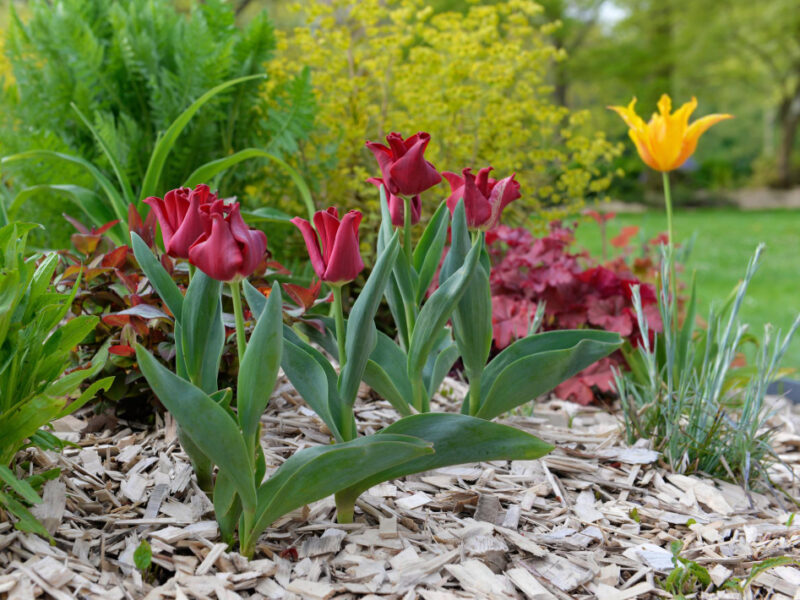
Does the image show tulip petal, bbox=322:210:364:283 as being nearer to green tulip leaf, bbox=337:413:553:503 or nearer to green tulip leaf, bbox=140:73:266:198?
green tulip leaf, bbox=337:413:553:503

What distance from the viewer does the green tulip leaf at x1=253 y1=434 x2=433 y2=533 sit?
1.14 meters

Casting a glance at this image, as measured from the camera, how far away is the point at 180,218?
44.4 inches

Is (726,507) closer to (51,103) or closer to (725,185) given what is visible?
(51,103)

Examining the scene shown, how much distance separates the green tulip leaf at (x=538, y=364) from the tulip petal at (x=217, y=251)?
2.16 ft

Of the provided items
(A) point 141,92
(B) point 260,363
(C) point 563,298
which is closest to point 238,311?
(B) point 260,363

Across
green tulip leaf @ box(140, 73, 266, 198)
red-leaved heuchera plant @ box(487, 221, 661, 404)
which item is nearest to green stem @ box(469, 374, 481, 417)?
red-leaved heuchera plant @ box(487, 221, 661, 404)

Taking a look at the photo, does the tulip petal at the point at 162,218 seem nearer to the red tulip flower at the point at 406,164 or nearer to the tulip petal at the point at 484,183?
the red tulip flower at the point at 406,164

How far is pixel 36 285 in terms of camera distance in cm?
135

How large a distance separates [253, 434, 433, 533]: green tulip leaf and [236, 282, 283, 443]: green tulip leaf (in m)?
0.12

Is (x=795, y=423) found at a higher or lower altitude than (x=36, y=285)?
lower

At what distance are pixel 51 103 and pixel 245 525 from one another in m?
2.34

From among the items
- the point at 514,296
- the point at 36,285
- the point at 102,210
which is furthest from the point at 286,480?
the point at 514,296

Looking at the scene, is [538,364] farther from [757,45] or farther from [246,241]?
[757,45]

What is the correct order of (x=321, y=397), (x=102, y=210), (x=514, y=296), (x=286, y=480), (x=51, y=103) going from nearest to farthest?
(x=286, y=480), (x=321, y=397), (x=102, y=210), (x=514, y=296), (x=51, y=103)
